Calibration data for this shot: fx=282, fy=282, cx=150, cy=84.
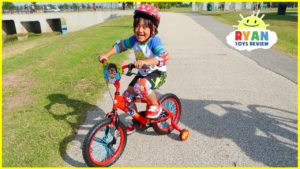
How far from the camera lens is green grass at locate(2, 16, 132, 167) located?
4051 mm

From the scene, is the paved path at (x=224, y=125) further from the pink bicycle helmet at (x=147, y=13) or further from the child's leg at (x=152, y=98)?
the pink bicycle helmet at (x=147, y=13)

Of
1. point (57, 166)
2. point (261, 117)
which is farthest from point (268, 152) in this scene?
point (57, 166)

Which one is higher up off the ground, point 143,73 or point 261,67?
point 143,73

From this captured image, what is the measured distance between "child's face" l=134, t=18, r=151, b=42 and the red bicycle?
0.47 m

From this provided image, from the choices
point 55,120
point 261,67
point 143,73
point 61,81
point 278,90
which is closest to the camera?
point 143,73

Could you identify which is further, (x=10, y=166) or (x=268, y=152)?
(x=268, y=152)

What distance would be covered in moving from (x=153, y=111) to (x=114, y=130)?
67 cm

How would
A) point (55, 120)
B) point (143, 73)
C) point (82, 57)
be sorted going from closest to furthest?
point (143, 73)
point (55, 120)
point (82, 57)

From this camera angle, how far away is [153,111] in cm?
413

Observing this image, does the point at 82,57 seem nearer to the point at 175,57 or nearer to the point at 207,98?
the point at 175,57

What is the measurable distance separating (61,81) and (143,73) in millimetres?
4146

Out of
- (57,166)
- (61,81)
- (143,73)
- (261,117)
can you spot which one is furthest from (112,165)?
(61,81)

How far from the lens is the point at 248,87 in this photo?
7.07 m
